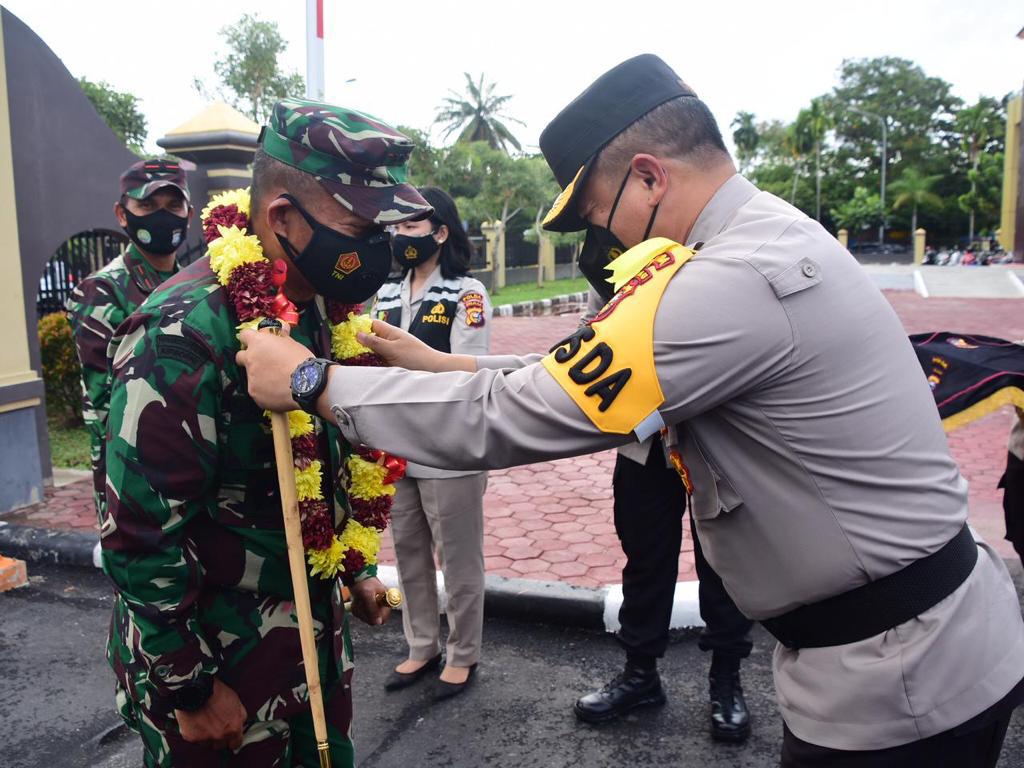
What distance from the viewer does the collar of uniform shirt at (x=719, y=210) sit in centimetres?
173

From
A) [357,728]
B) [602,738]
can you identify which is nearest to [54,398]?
[357,728]

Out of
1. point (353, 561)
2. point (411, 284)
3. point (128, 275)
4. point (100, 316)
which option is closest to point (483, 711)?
point (353, 561)

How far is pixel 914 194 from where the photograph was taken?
54.2 m

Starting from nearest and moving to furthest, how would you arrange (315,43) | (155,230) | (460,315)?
1. (460,315)
2. (155,230)
3. (315,43)

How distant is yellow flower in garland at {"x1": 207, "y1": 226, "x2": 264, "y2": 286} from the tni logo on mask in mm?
170

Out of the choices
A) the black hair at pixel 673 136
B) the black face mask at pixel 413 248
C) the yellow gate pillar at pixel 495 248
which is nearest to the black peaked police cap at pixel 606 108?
the black hair at pixel 673 136

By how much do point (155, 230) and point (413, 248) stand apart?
1.53m

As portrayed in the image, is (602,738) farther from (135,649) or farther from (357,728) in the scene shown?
(135,649)

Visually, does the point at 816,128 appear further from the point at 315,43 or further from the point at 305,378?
the point at 305,378

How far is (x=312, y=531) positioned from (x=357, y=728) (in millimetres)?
1651

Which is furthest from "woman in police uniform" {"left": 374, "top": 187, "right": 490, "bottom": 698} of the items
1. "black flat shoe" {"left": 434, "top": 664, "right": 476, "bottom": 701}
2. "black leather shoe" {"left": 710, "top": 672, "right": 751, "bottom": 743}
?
"black leather shoe" {"left": 710, "top": 672, "right": 751, "bottom": 743}

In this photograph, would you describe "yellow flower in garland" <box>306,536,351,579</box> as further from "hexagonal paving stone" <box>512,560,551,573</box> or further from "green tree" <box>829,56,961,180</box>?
"green tree" <box>829,56,961,180</box>

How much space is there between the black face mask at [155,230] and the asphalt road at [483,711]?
1940 mm

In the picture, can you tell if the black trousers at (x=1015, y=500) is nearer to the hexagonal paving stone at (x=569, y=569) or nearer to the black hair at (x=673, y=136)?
the hexagonal paving stone at (x=569, y=569)
